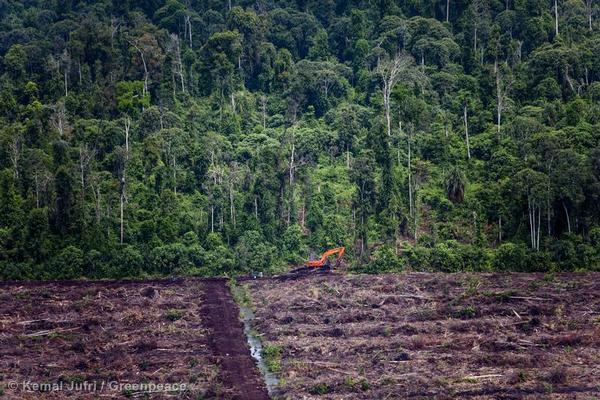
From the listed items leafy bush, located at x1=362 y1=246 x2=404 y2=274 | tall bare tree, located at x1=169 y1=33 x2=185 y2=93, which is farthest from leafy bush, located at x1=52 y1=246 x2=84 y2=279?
tall bare tree, located at x1=169 y1=33 x2=185 y2=93

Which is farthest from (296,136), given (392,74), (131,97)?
(131,97)

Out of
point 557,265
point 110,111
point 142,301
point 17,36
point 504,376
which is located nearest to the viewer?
point 504,376

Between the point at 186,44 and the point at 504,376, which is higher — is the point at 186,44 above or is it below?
above

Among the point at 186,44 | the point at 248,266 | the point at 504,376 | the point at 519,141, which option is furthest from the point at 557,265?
the point at 186,44

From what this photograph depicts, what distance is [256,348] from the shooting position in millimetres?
29109

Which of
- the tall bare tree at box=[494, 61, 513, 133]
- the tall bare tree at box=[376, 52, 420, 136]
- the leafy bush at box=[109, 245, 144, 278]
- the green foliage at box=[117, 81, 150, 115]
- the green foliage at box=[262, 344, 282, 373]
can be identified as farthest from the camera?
the green foliage at box=[117, 81, 150, 115]

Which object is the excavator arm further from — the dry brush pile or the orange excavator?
the dry brush pile

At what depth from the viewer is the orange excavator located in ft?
Answer: 131

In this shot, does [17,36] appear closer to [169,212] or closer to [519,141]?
[169,212]

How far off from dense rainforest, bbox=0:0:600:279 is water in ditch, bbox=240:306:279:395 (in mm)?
8209

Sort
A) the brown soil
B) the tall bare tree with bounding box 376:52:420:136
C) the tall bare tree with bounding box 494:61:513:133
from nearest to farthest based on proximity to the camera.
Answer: the brown soil < the tall bare tree with bounding box 376:52:420:136 < the tall bare tree with bounding box 494:61:513:133

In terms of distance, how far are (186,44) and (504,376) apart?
40.5 metres

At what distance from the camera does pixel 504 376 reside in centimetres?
2503

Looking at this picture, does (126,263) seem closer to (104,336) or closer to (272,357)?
(104,336)
